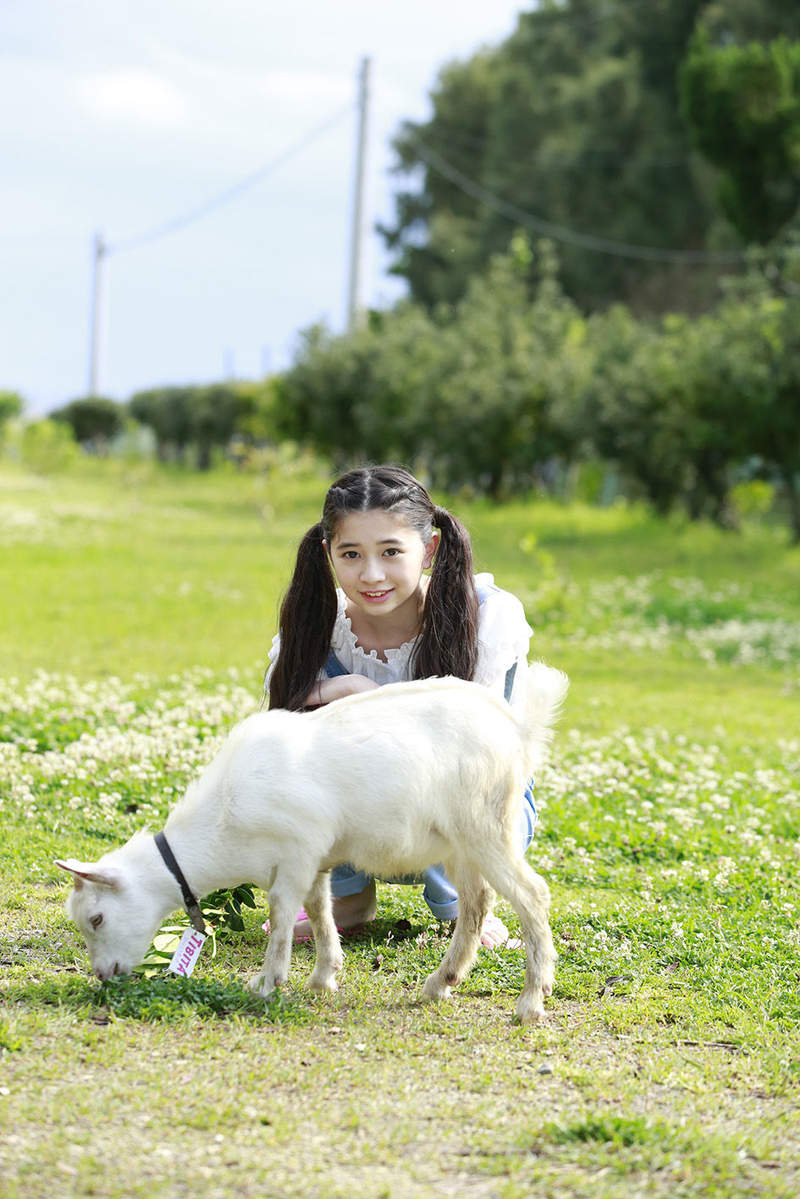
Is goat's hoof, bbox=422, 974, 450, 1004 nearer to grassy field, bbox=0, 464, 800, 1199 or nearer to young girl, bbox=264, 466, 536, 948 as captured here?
grassy field, bbox=0, 464, 800, 1199

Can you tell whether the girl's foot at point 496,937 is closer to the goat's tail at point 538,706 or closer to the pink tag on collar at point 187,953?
the goat's tail at point 538,706

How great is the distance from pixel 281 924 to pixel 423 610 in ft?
4.22

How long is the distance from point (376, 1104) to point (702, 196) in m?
35.7

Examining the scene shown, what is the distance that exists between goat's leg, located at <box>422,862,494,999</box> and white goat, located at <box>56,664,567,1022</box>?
0.07 m

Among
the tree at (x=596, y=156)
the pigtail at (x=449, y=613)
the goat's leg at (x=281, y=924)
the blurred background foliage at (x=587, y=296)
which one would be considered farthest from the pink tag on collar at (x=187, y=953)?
the tree at (x=596, y=156)

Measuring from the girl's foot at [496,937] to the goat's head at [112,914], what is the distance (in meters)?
1.33

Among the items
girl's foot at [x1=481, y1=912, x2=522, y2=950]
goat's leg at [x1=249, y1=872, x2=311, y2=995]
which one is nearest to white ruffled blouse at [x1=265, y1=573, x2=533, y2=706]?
girl's foot at [x1=481, y1=912, x2=522, y2=950]

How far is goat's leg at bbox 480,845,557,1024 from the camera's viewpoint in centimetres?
412

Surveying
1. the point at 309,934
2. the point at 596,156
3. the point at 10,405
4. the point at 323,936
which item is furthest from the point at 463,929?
the point at 10,405

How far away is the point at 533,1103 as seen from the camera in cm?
359

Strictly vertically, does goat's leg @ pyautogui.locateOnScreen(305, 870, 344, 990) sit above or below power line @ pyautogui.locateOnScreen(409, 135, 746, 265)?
below

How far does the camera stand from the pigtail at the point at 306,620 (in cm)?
492

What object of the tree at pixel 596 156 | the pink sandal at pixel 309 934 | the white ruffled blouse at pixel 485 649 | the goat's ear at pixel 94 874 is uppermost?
the tree at pixel 596 156

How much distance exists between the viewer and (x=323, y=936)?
4391mm
